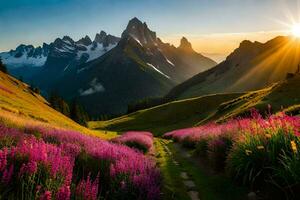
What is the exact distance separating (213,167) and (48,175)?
13.2 meters

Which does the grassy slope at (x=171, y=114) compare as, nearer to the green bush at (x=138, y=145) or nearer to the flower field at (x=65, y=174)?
the green bush at (x=138, y=145)

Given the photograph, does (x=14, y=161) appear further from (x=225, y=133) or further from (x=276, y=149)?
(x=225, y=133)

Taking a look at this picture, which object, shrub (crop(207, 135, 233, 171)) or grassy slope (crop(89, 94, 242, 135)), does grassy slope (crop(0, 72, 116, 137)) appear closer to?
shrub (crop(207, 135, 233, 171))

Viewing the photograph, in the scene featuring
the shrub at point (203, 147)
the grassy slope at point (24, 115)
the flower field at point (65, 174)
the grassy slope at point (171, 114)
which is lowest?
the flower field at point (65, 174)

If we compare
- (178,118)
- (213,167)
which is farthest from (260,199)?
(178,118)

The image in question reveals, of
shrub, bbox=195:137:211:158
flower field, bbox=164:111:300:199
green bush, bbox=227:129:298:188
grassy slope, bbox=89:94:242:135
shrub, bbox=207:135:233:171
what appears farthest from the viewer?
grassy slope, bbox=89:94:242:135

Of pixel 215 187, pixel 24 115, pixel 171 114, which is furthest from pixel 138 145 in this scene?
pixel 171 114

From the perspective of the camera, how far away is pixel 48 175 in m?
8.02

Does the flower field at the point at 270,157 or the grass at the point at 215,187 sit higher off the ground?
the flower field at the point at 270,157

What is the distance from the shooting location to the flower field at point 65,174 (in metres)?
7.03

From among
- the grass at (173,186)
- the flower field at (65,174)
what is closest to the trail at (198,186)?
the grass at (173,186)

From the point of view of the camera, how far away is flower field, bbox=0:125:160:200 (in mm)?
7027

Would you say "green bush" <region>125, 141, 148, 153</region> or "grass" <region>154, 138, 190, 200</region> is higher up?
"green bush" <region>125, 141, 148, 153</region>

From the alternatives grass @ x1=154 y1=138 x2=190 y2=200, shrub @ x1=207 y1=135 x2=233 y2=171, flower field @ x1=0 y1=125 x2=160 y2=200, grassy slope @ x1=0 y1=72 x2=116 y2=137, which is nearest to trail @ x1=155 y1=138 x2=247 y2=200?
grass @ x1=154 y1=138 x2=190 y2=200
